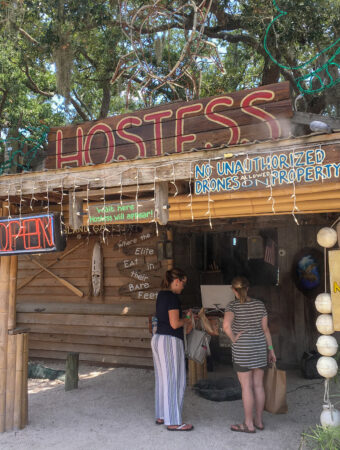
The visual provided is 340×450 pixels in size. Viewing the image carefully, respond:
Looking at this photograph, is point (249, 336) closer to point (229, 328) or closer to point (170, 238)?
A: point (229, 328)

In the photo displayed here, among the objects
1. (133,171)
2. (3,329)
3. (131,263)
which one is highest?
(133,171)

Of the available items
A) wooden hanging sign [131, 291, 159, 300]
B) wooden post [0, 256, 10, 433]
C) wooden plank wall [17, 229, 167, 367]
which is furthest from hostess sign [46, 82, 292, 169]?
wooden hanging sign [131, 291, 159, 300]

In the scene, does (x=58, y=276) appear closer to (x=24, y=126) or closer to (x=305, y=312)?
(x=305, y=312)

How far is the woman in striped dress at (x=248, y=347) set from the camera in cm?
478

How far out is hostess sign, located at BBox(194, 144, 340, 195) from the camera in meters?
3.70

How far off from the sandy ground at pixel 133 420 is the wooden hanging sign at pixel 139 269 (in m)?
1.95

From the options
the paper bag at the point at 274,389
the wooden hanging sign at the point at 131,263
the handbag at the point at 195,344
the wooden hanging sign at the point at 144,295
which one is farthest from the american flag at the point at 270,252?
the paper bag at the point at 274,389

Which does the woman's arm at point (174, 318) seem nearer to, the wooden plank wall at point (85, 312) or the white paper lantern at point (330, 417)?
the white paper lantern at point (330, 417)

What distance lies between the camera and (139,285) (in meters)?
8.11

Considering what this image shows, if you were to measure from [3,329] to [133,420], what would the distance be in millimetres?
2010

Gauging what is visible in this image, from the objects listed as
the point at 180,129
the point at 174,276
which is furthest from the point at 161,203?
the point at 180,129

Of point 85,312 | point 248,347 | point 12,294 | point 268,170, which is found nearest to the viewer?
point 268,170

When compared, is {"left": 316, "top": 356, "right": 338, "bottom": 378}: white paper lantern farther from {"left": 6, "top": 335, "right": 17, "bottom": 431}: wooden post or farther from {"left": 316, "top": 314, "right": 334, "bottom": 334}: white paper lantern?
{"left": 6, "top": 335, "right": 17, "bottom": 431}: wooden post

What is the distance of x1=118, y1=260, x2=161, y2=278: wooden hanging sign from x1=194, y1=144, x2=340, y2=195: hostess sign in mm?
3904
